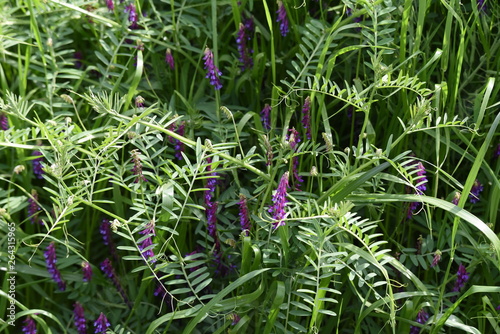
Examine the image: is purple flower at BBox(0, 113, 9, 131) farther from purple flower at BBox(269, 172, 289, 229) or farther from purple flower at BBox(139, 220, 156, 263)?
purple flower at BBox(269, 172, 289, 229)

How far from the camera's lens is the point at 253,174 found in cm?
184

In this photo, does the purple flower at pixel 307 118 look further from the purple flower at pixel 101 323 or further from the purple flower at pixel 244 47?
the purple flower at pixel 101 323

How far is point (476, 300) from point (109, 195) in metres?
1.04

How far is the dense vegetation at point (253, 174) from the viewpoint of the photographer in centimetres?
151

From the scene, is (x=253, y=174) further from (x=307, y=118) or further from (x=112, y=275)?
(x=112, y=275)

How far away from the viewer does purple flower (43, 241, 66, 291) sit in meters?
1.71

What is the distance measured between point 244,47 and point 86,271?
0.74 meters

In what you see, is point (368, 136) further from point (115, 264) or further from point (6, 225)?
point (6, 225)

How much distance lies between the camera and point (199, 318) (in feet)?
4.76

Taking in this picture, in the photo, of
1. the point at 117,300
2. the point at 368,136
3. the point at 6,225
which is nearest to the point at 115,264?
the point at 117,300

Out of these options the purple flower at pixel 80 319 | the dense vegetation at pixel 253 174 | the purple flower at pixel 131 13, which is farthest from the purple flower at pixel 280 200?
the purple flower at pixel 131 13

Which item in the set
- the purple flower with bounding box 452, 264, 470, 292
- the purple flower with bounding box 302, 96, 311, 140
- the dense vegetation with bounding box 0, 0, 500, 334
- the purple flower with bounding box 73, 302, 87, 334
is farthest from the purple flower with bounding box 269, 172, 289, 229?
the purple flower with bounding box 73, 302, 87, 334

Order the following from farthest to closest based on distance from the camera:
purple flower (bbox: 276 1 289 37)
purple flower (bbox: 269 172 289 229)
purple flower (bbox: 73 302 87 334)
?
purple flower (bbox: 276 1 289 37) < purple flower (bbox: 73 302 87 334) < purple flower (bbox: 269 172 289 229)

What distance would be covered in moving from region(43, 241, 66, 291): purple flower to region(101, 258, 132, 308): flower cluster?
115mm
